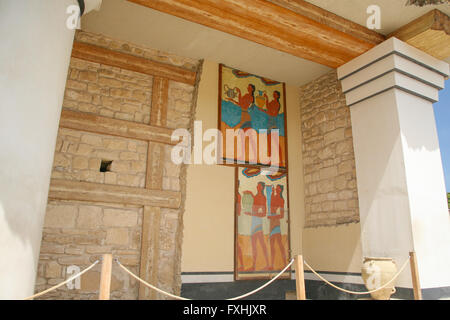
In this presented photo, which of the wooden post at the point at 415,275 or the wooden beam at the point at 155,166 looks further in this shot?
the wooden beam at the point at 155,166

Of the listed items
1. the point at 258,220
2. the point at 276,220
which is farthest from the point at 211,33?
the point at 276,220

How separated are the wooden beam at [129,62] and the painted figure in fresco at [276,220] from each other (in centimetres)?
252

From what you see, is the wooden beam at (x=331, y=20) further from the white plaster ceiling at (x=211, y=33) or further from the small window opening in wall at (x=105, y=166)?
the small window opening in wall at (x=105, y=166)

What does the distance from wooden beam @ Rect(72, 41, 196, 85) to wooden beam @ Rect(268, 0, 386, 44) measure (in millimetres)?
2019

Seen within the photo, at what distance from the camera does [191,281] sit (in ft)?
17.9

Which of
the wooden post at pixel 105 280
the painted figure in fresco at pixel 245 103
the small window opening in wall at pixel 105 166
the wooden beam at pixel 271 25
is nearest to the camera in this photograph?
the wooden post at pixel 105 280

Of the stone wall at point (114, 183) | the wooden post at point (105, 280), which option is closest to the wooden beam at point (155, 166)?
the stone wall at point (114, 183)

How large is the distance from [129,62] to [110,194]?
2.15 meters

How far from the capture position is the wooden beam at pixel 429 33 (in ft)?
17.1

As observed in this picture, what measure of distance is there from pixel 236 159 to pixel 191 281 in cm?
216

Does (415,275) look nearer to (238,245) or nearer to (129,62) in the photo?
(238,245)

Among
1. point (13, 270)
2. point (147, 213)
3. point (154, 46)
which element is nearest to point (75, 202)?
point (147, 213)

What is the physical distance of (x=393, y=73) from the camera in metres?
5.47
